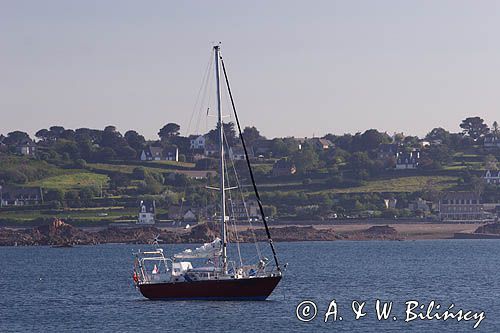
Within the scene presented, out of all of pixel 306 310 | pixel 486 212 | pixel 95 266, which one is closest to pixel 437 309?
pixel 306 310

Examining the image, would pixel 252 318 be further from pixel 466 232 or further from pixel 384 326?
pixel 466 232

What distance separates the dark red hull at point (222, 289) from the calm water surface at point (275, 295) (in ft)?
1.35

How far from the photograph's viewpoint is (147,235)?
548 feet

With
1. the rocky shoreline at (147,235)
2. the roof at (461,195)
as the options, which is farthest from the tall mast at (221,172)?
the roof at (461,195)

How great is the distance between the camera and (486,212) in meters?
191

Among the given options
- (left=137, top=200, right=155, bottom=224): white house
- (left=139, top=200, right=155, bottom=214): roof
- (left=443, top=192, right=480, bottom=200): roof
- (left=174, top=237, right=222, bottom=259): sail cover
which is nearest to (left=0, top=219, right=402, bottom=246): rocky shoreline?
(left=137, top=200, right=155, bottom=224): white house

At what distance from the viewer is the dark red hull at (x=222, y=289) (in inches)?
2539

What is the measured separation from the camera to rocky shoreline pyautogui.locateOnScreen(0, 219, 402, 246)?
16420 centimetres

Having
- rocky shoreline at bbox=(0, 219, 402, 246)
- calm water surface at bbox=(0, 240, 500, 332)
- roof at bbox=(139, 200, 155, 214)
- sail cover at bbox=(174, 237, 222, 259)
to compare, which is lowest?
rocky shoreline at bbox=(0, 219, 402, 246)

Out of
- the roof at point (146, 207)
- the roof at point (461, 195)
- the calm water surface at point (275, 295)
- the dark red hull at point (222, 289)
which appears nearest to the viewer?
the calm water surface at point (275, 295)

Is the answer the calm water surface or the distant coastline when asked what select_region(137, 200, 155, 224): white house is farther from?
the calm water surface

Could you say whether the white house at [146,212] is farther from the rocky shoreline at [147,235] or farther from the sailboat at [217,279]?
the sailboat at [217,279]

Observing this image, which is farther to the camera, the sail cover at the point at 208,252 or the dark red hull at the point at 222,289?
the sail cover at the point at 208,252

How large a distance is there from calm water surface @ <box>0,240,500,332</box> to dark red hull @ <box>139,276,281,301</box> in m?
0.41
